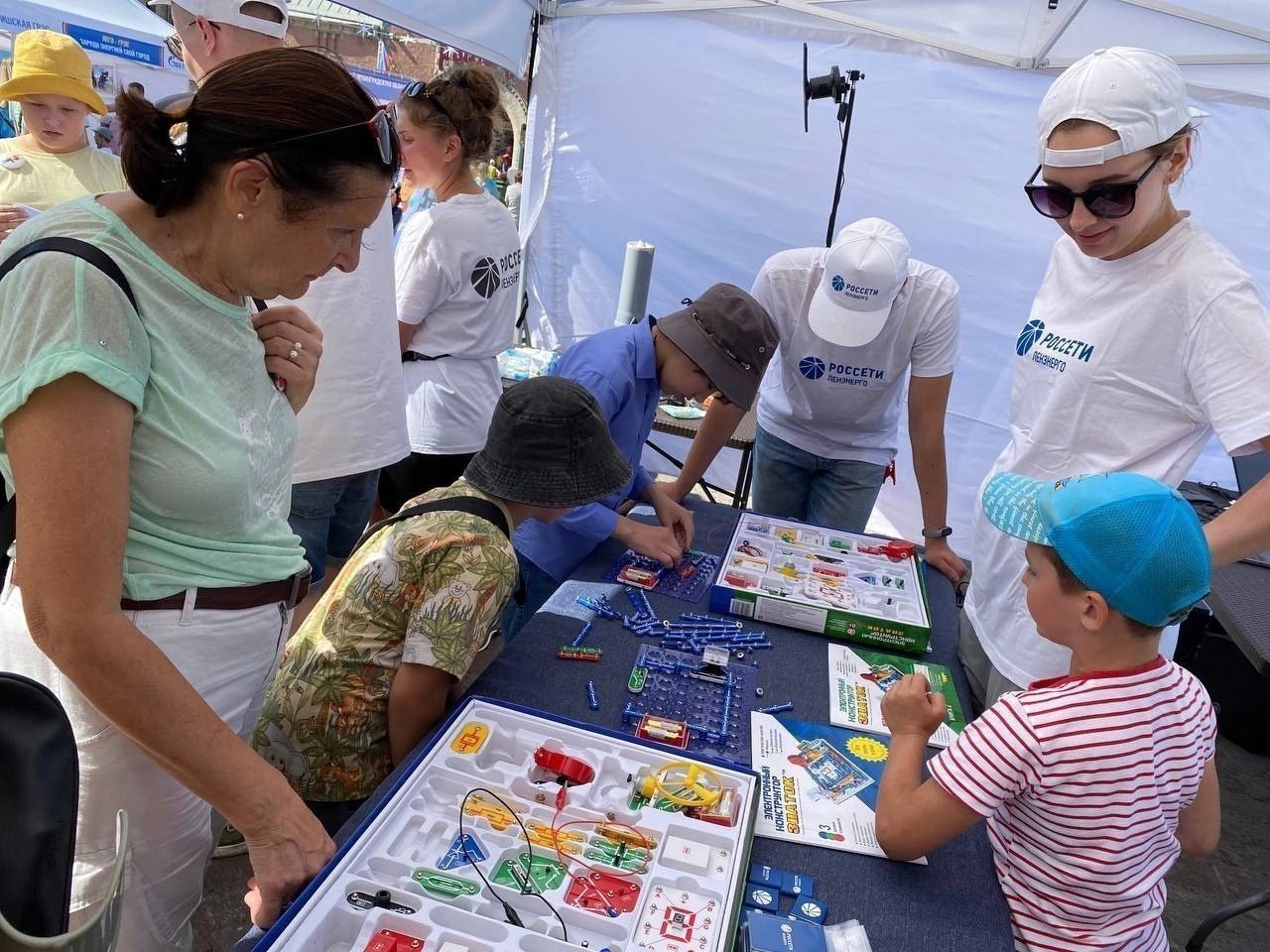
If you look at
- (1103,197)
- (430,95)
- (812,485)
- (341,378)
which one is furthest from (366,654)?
(430,95)

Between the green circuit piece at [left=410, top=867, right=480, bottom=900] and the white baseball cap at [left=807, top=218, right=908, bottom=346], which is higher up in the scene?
the white baseball cap at [left=807, top=218, right=908, bottom=346]

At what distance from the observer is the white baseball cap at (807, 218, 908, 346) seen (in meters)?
2.13

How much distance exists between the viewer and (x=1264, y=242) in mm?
3648

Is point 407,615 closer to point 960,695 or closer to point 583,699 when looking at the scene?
point 583,699

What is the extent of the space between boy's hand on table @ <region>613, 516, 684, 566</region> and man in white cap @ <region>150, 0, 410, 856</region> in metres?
0.59

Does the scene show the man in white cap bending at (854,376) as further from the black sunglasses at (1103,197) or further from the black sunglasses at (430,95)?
the black sunglasses at (430,95)

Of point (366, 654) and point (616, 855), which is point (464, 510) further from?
point (616, 855)

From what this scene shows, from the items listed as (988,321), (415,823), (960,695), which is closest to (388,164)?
(415,823)

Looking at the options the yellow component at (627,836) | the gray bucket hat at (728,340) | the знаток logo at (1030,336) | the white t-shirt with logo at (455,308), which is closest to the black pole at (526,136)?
the white t-shirt with logo at (455,308)

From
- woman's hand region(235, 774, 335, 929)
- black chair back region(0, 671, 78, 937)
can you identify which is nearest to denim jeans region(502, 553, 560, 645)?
woman's hand region(235, 774, 335, 929)

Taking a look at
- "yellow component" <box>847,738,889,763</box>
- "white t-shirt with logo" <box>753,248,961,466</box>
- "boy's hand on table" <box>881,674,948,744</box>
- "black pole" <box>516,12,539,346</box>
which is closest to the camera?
"boy's hand on table" <box>881,674,948,744</box>

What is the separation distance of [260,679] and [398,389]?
3.26 ft

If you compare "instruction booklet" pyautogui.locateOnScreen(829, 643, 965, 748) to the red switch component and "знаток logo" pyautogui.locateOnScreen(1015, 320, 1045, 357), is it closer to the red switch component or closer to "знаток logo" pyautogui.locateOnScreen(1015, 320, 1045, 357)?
"знаток logo" pyautogui.locateOnScreen(1015, 320, 1045, 357)

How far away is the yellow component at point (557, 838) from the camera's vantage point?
3.53 ft
